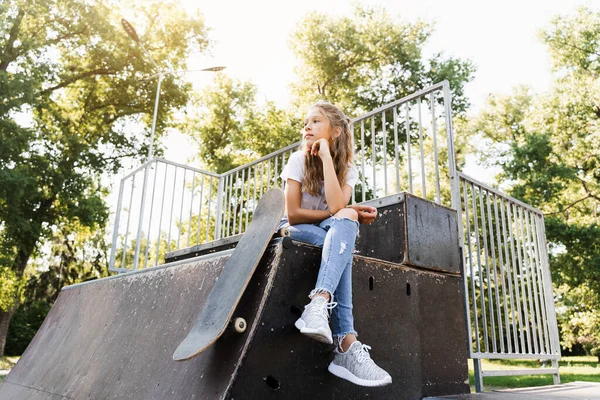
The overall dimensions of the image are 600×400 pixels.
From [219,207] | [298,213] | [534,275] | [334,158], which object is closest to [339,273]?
[298,213]

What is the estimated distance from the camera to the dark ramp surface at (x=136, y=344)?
5.06ft

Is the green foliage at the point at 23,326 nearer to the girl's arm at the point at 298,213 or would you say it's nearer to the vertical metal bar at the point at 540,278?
the vertical metal bar at the point at 540,278

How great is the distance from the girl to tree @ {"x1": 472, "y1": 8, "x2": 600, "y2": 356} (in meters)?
14.0

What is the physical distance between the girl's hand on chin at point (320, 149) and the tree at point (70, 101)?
13.5 meters

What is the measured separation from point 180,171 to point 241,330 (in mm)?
3416

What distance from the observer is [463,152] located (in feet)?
76.6

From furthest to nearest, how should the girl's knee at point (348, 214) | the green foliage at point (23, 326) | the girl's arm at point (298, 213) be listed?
the green foliage at point (23, 326) → the girl's arm at point (298, 213) → the girl's knee at point (348, 214)

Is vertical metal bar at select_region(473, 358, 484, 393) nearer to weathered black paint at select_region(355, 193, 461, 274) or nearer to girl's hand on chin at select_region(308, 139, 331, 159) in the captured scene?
weathered black paint at select_region(355, 193, 461, 274)

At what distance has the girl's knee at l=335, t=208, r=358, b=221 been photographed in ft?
6.35

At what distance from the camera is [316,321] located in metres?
1.52

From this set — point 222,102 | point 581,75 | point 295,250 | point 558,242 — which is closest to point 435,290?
point 295,250

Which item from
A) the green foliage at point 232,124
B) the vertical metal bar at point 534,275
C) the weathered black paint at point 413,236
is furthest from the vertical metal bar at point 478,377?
the green foliage at point 232,124

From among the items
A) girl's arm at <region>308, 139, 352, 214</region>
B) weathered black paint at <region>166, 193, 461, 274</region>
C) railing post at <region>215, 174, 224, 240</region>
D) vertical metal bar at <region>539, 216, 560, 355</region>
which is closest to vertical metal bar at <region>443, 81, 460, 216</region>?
weathered black paint at <region>166, 193, 461, 274</region>

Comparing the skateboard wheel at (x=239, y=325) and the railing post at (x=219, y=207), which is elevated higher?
the railing post at (x=219, y=207)
